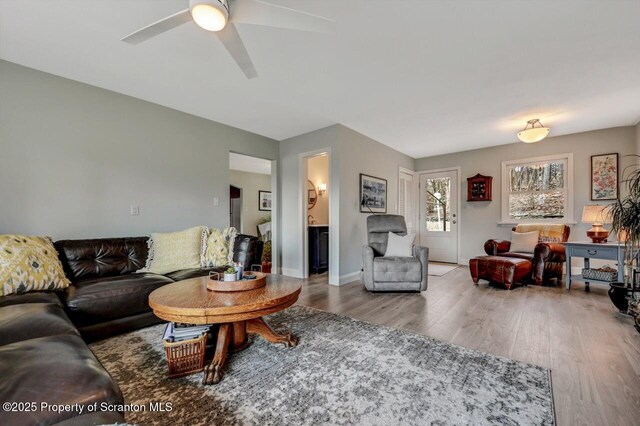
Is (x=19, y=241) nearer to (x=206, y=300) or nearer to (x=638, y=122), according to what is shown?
(x=206, y=300)

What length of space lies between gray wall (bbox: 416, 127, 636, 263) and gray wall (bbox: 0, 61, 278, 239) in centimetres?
486

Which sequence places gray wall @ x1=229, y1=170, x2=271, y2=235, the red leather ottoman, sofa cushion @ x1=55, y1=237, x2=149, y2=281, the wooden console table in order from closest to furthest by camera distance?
sofa cushion @ x1=55, y1=237, x2=149, y2=281 → the wooden console table → the red leather ottoman → gray wall @ x1=229, y1=170, x2=271, y2=235

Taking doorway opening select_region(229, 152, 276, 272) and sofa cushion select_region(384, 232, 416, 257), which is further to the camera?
doorway opening select_region(229, 152, 276, 272)

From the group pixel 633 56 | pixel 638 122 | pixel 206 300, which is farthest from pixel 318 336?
pixel 638 122

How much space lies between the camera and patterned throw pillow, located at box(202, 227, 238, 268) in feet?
10.1

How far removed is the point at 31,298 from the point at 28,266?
37 cm

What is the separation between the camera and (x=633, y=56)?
2.37 meters

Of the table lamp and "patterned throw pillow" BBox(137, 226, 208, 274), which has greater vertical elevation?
the table lamp

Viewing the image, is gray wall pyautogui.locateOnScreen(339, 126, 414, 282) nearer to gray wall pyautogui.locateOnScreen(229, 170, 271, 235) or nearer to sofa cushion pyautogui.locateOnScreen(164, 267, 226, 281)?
sofa cushion pyautogui.locateOnScreen(164, 267, 226, 281)

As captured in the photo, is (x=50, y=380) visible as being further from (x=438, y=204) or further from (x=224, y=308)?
(x=438, y=204)

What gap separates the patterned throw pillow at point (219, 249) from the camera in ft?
10.1

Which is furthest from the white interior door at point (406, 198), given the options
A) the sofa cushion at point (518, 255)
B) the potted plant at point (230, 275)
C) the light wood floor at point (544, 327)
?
the potted plant at point (230, 275)

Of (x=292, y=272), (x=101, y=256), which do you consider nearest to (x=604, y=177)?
(x=292, y=272)

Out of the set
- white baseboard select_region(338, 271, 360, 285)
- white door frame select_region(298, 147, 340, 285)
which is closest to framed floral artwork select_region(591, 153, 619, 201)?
white baseboard select_region(338, 271, 360, 285)
